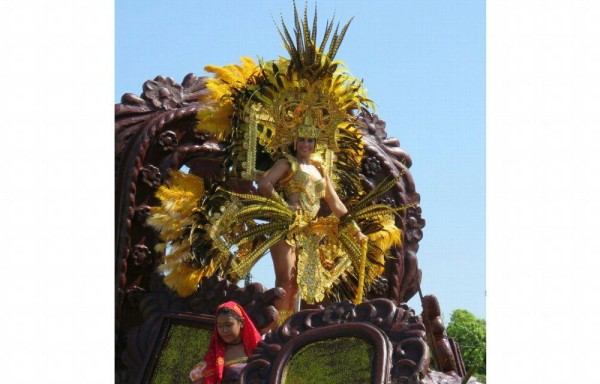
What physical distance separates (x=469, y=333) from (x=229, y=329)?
5256 millimetres

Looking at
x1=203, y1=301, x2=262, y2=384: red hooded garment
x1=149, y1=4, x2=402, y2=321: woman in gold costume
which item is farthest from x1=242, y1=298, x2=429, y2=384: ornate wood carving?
x1=149, y1=4, x2=402, y2=321: woman in gold costume

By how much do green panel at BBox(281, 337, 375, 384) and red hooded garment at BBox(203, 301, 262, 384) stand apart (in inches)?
20.6

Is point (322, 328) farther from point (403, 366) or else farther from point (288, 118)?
point (288, 118)

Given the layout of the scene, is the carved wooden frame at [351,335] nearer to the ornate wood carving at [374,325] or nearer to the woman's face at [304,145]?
the ornate wood carving at [374,325]

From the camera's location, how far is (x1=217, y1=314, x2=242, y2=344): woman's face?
6887 millimetres

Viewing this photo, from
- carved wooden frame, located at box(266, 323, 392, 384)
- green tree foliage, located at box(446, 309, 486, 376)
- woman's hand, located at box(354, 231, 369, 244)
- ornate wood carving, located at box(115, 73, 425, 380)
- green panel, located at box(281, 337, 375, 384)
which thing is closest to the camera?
carved wooden frame, located at box(266, 323, 392, 384)

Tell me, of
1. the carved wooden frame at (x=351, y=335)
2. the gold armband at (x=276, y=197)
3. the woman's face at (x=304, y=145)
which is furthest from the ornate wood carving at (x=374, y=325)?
the woman's face at (x=304, y=145)

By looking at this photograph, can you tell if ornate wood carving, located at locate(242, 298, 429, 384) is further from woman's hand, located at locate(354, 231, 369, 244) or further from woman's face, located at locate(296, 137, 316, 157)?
woman's face, located at locate(296, 137, 316, 157)

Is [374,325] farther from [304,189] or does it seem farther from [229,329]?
[304,189]

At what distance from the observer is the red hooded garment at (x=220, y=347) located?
22.3ft

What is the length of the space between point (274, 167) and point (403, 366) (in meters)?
2.42

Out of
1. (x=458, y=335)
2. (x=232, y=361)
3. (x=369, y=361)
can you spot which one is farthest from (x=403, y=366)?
(x=458, y=335)

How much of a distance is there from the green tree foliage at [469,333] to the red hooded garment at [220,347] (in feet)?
15.9

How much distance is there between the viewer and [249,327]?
694 centimetres
